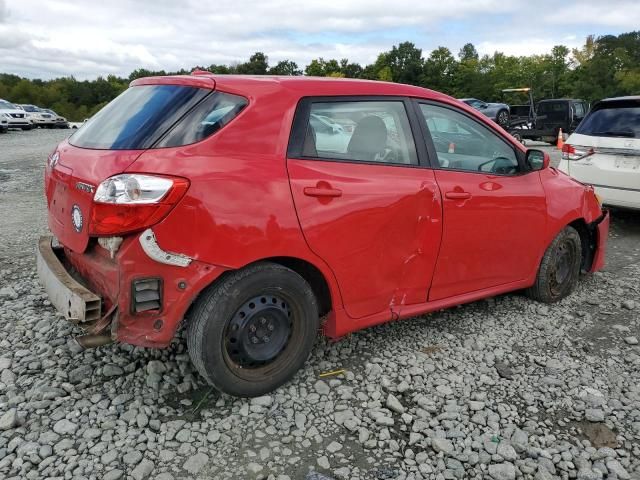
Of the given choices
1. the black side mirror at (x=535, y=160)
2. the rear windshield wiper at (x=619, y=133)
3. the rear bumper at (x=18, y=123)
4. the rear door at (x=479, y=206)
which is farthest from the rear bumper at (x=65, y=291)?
the rear bumper at (x=18, y=123)

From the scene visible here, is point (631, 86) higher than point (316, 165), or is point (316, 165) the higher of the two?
point (631, 86)

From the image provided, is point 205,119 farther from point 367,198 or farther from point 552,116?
point 552,116

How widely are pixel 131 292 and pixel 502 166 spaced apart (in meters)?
2.72

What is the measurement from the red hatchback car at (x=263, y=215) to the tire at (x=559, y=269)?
74 centimetres

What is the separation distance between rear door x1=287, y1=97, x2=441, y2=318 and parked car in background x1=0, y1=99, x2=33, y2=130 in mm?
29227

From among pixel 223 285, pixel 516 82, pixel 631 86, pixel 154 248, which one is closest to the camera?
pixel 154 248

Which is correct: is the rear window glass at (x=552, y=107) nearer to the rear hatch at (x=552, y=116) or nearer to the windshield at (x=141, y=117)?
the rear hatch at (x=552, y=116)

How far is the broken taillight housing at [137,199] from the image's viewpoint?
8.05 ft

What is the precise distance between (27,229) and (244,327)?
494cm

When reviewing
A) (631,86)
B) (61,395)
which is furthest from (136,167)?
(631,86)

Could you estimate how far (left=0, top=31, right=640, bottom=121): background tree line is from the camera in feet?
203

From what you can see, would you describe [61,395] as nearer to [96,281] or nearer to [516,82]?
[96,281]

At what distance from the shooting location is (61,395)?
114 inches

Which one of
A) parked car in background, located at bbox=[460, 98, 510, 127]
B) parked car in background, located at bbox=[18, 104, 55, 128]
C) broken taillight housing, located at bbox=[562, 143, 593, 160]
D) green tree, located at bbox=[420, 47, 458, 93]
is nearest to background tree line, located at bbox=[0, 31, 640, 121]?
green tree, located at bbox=[420, 47, 458, 93]
